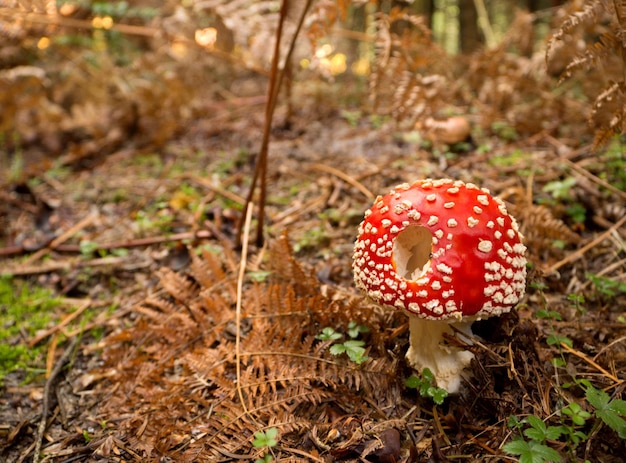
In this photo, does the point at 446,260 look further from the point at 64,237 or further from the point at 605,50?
the point at 64,237

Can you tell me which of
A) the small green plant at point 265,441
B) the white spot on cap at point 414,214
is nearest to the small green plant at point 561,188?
the white spot on cap at point 414,214

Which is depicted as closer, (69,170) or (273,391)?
(273,391)

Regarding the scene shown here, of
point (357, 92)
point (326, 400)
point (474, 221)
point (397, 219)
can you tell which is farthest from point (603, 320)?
point (357, 92)

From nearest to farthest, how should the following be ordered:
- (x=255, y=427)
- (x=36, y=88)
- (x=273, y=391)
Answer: (x=255, y=427)
(x=273, y=391)
(x=36, y=88)

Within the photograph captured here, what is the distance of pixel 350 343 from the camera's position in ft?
6.61

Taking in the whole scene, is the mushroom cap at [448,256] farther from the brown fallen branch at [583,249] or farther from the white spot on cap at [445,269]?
the brown fallen branch at [583,249]

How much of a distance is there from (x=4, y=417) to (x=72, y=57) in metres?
5.19

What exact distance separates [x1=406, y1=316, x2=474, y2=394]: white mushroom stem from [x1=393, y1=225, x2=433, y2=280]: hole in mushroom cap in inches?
9.5

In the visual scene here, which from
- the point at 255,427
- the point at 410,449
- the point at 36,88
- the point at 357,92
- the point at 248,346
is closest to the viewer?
the point at 410,449

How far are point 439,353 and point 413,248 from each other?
19.6 inches

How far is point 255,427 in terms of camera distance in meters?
1.79

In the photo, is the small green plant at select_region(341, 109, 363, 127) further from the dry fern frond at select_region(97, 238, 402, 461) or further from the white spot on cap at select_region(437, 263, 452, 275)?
the white spot on cap at select_region(437, 263, 452, 275)

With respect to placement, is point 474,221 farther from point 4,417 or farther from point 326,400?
point 4,417

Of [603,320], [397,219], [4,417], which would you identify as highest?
[397,219]
